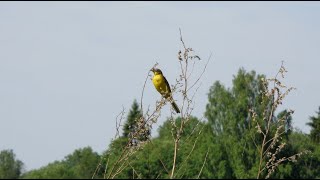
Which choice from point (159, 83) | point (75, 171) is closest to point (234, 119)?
point (75, 171)

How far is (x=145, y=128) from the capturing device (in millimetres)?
4461

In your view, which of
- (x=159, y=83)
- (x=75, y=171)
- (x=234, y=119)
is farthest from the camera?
(x=75, y=171)

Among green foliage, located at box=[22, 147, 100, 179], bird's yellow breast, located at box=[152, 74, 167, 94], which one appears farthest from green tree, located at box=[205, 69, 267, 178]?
bird's yellow breast, located at box=[152, 74, 167, 94]

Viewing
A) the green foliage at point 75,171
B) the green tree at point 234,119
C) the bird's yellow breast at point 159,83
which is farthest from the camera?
the green foliage at point 75,171

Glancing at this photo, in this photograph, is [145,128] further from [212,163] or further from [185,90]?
[212,163]

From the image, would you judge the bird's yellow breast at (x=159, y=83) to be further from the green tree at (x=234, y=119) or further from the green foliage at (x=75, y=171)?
the green foliage at (x=75, y=171)

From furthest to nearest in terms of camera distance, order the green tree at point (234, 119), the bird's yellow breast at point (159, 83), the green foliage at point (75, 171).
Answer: the green foliage at point (75, 171) < the green tree at point (234, 119) < the bird's yellow breast at point (159, 83)

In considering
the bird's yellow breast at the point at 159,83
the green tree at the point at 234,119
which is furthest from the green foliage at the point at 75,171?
the bird's yellow breast at the point at 159,83

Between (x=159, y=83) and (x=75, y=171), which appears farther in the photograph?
(x=75, y=171)

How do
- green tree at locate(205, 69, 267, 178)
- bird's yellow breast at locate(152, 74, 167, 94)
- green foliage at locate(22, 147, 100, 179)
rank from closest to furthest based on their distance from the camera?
bird's yellow breast at locate(152, 74, 167, 94), green tree at locate(205, 69, 267, 178), green foliage at locate(22, 147, 100, 179)

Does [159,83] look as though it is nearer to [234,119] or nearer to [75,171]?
[234,119]

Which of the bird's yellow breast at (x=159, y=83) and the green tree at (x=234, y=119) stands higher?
the green tree at (x=234, y=119)

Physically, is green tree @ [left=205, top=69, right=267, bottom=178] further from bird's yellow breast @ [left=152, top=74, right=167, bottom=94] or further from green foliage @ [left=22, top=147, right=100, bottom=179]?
bird's yellow breast @ [left=152, top=74, right=167, bottom=94]

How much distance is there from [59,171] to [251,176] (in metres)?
18.3
